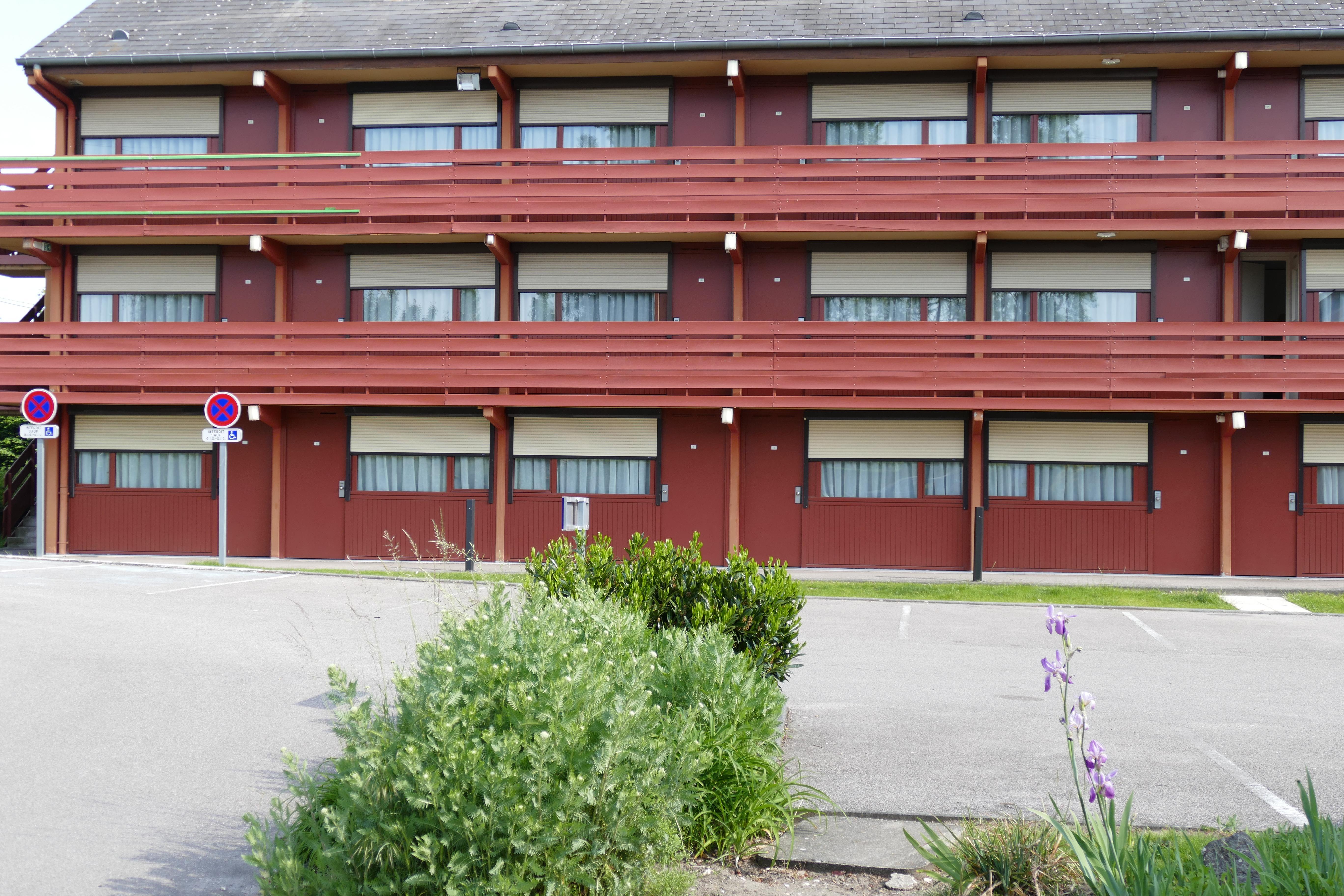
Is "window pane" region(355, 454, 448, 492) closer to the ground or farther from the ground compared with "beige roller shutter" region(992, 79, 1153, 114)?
closer to the ground

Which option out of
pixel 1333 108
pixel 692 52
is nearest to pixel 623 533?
pixel 692 52

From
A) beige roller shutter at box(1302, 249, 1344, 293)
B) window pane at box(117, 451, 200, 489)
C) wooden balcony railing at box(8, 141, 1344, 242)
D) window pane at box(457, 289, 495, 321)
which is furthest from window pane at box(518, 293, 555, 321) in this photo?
beige roller shutter at box(1302, 249, 1344, 293)

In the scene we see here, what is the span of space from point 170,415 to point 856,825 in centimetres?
1999

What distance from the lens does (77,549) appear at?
853 inches

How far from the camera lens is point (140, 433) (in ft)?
70.8

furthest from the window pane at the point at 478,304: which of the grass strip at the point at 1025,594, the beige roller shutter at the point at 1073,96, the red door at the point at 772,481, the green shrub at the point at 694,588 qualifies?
the green shrub at the point at 694,588

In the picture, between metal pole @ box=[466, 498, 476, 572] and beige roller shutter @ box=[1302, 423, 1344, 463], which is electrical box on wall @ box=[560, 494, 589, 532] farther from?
beige roller shutter @ box=[1302, 423, 1344, 463]

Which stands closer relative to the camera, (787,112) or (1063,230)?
(1063,230)

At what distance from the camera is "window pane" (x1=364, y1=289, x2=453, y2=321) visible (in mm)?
21297

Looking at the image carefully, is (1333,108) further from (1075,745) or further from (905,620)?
(1075,745)

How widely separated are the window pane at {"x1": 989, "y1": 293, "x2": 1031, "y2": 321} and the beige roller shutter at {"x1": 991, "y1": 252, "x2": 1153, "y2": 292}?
169 mm

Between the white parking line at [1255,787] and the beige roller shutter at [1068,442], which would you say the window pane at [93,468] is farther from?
the white parking line at [1255,787]

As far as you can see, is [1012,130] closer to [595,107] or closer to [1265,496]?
[595,107]

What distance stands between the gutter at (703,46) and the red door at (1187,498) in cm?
682
